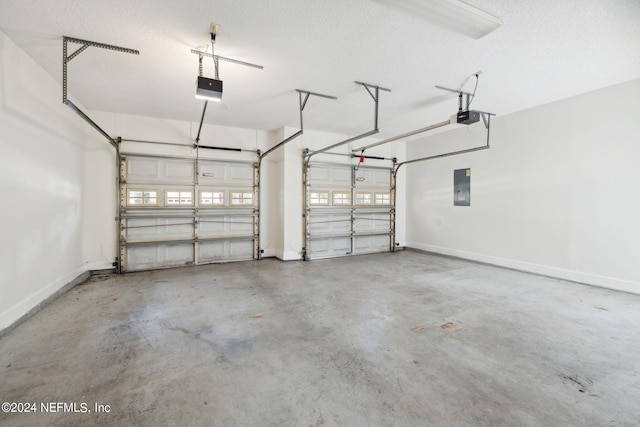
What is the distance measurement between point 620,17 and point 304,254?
18.0 ft

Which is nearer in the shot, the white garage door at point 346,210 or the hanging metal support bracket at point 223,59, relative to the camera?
the hanging metal support bracket at point 223,59

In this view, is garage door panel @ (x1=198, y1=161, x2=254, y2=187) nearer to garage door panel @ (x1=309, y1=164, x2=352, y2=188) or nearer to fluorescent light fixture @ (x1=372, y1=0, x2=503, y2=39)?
garage door panel @ (x1=309, y1=164, x2=352, y2=188)

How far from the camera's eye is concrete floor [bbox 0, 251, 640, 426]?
1652 mm

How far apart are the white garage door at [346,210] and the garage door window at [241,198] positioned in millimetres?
1272

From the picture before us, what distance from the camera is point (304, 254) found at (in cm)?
614

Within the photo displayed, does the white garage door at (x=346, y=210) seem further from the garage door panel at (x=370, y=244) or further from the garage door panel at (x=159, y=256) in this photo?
the garage door panel at (x=159, y=256)

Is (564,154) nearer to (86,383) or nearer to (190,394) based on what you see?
(190,394)

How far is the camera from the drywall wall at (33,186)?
269 cm

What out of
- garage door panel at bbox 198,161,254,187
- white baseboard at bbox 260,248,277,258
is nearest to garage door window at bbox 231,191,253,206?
garage door panel at bbox 198,161,254,187

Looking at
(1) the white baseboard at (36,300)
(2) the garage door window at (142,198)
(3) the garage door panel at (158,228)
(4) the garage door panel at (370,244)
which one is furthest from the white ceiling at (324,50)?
(4) the garage door panel at (370,244)

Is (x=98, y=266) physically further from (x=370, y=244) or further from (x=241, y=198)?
(x=370, y=244)

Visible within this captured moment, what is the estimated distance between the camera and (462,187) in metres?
6.10

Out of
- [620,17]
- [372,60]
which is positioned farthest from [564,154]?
[372,60]

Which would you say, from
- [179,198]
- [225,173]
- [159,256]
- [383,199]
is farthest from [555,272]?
[159,256]
